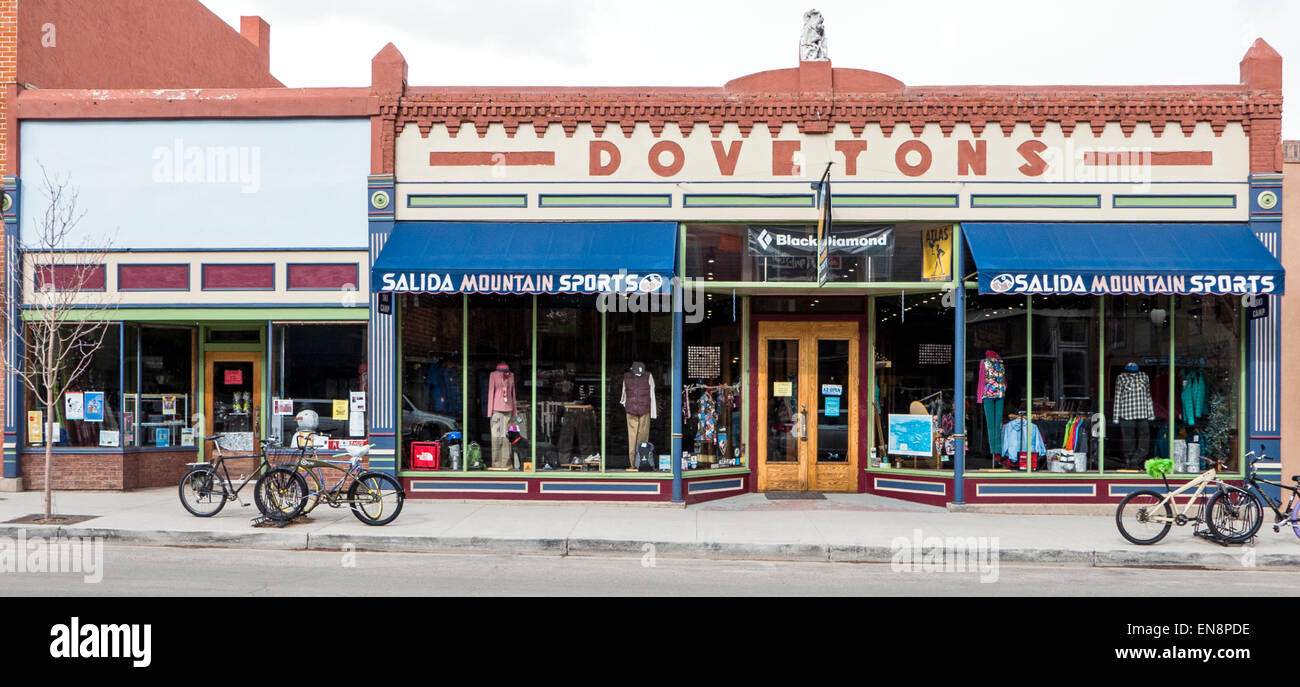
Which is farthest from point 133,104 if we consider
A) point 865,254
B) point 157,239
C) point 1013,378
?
point 1013,378

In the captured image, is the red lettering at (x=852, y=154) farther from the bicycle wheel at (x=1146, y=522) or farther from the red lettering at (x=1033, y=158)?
the bicycle wheel at (x=1146, y=522)

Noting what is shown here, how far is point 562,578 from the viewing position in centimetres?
914

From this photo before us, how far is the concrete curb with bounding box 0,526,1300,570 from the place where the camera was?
1027 centimetres

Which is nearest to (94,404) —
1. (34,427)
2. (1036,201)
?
(34,427)

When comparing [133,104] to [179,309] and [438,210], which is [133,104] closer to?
[179,309]

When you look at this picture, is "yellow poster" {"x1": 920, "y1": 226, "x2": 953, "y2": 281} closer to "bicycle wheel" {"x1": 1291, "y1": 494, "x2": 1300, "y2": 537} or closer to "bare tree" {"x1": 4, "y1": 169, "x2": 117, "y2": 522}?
"bicycle wheel" {"x1": 1291, "y1": 494, "x2": 1300, "y2": 537}

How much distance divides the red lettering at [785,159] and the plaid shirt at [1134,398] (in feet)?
18.7

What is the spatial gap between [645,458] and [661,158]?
4.44 meters

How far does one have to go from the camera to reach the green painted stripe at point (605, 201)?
13688 millimetres

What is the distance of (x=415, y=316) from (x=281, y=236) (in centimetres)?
231

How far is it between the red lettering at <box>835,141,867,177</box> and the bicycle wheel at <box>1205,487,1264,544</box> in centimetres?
630

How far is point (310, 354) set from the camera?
14164 mm

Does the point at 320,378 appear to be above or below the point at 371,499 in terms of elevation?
above

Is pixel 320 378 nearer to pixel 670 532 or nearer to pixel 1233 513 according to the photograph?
pixel 670 532
